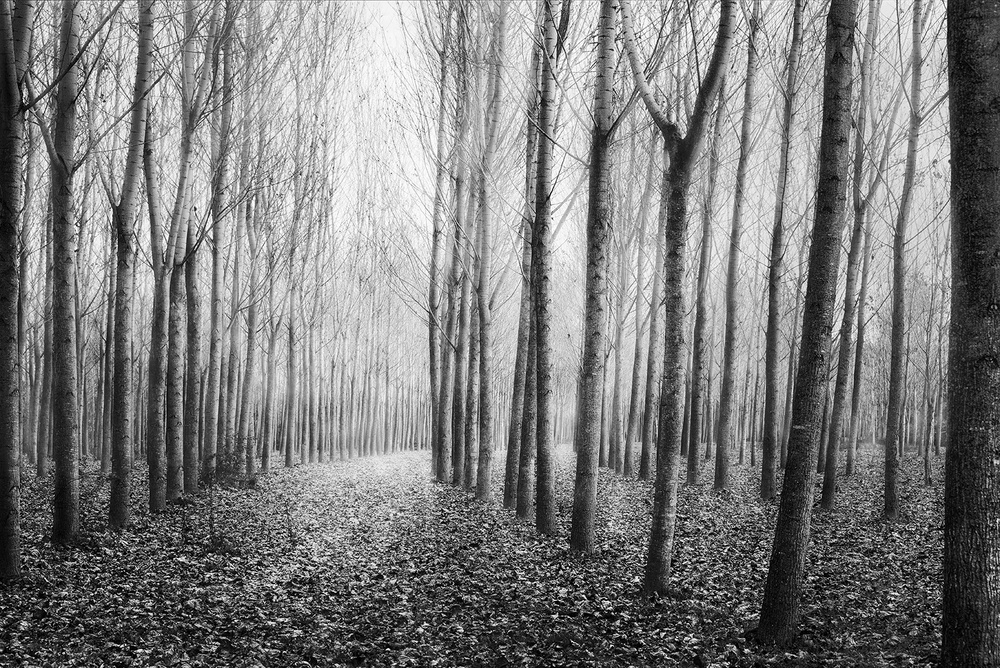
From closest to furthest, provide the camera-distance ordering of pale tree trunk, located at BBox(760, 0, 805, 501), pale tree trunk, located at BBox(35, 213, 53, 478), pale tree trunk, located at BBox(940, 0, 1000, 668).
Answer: pale tree trunk, located at BBox(940, 0, 1000, 668) < pale tree trunk, located at BBox(760, 0, 805, 501) < pale tree trunk, located at BBox(35, 213, 53, 478)

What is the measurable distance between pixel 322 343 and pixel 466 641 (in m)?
19.8

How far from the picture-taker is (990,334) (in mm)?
3115

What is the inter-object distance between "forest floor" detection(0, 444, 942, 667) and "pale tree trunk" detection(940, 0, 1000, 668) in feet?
4.56

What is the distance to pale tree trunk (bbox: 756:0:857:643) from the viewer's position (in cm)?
446

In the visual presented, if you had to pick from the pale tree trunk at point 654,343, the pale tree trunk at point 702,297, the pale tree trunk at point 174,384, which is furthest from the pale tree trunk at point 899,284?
the pale tree trunk at point 174,384

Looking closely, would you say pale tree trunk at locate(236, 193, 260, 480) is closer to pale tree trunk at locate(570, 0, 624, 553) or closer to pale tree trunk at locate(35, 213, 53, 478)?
pale tree trunk at locate(35, 213, 53, 478)

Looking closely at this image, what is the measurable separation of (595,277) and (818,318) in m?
3.03

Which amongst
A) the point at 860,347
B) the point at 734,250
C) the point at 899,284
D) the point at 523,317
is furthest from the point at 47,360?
the point at 860,347

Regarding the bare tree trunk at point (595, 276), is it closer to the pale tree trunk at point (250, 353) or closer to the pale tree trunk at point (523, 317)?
the pale tree trunk at point (523, 317)

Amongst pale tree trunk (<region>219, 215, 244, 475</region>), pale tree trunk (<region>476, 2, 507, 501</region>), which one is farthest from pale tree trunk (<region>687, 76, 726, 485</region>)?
pale tree trunk (<region>219, 215, 244, 475</region>)

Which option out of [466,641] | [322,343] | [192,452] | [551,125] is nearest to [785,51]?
[551,125]

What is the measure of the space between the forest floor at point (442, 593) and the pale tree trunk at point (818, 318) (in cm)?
53

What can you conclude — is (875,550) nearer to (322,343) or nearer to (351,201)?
(351,201)

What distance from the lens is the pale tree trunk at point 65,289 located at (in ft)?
20.9
